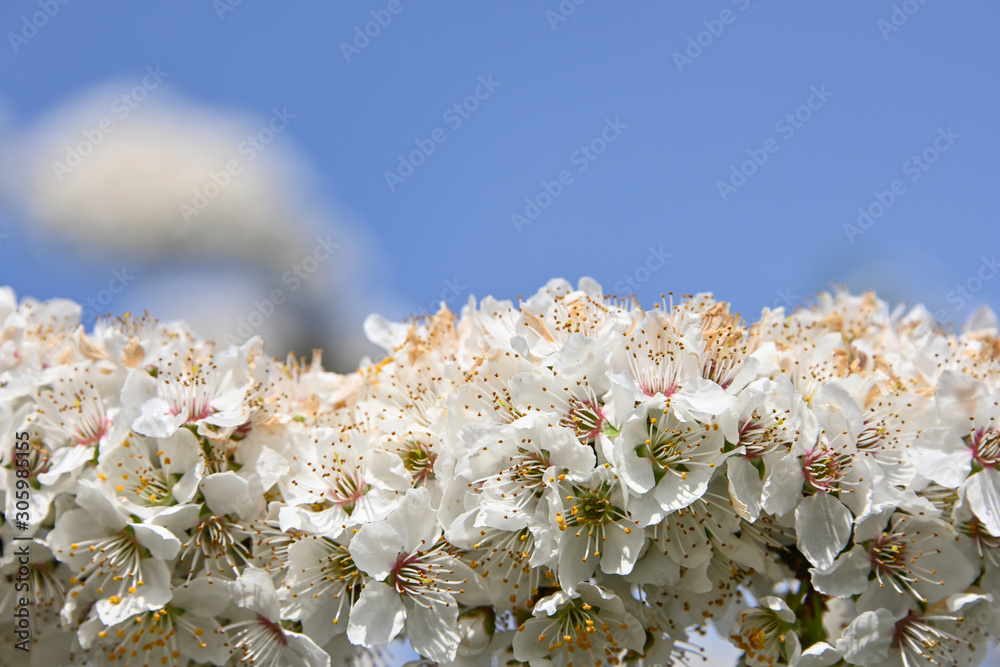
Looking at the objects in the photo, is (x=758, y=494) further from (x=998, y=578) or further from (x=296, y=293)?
(x=296, y=293)

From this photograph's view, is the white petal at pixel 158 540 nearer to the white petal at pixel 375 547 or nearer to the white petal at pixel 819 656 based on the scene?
the white petal at pixel 375 547

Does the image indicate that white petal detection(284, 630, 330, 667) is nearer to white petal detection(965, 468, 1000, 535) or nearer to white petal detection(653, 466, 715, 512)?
white petal detection(653, 466, 715, 512)

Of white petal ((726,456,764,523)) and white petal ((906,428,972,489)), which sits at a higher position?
white petal ((906,428,972,489))

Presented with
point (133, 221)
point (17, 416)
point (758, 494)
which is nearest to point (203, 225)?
point (133, 221)

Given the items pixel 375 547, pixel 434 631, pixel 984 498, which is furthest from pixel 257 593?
pixel 984 498

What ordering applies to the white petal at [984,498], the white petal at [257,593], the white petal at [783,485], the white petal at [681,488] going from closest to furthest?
the white petal at [681,488], the white petal at [783,485], the white petal at [984,498], the white petal at [257,593]

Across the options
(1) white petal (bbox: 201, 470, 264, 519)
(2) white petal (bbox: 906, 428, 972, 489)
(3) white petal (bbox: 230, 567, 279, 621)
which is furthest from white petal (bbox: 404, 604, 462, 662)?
(2) white petal (bbox: 906, 428, 972, 489)

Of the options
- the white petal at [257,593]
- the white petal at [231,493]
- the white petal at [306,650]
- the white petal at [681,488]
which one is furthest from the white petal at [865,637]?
the white petal at [231,493]
